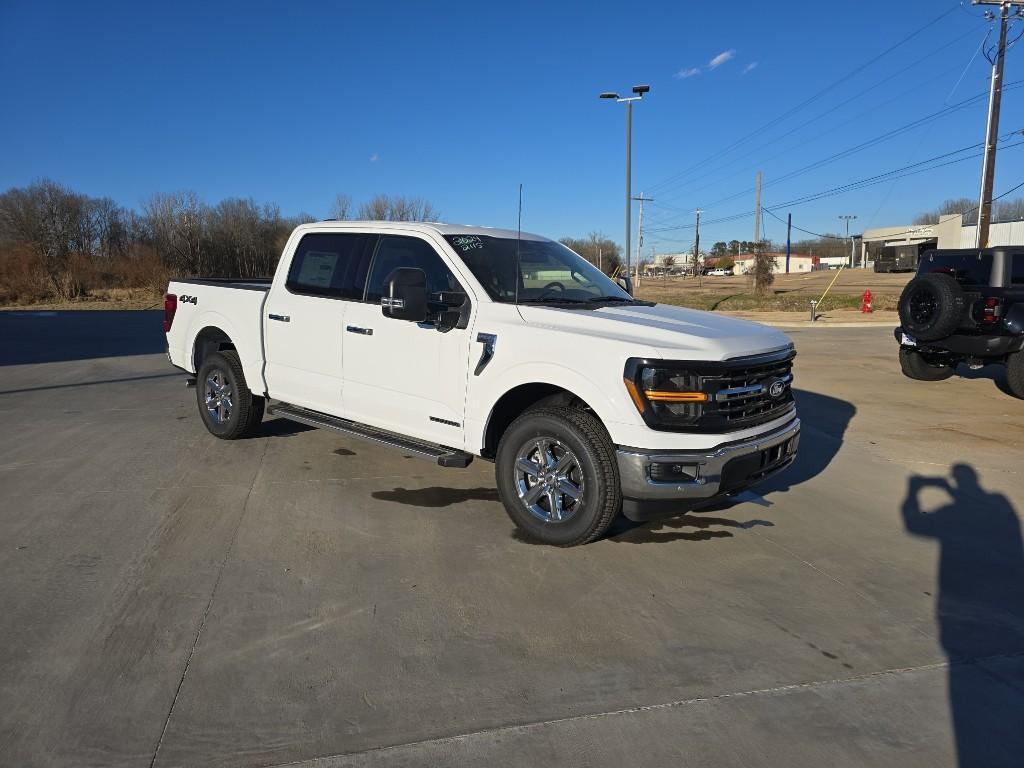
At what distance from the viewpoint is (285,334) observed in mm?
6148

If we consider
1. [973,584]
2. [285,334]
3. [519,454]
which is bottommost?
[973,584]

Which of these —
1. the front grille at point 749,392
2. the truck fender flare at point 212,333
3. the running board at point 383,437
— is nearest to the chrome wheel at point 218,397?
the truck fender flare at point 212,333

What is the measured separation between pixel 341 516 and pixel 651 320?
251 cm

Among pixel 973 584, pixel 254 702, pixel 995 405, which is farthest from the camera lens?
pixel 995 405

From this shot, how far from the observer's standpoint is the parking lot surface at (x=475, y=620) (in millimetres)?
2711

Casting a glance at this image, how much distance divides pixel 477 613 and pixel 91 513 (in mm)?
3020

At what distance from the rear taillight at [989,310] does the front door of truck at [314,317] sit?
809 centimetres

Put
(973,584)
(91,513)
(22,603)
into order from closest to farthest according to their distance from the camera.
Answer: (22,603) < (973,584) < (91,513)

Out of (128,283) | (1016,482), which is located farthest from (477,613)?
(128,283)

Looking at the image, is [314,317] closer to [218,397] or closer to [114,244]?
[218,397]

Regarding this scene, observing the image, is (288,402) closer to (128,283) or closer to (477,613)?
(477,613)

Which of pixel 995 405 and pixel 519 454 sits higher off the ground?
pixel 519 454

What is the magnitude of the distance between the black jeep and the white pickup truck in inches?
217

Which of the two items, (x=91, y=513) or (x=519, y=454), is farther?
(x=91, y=513)
